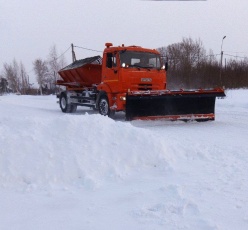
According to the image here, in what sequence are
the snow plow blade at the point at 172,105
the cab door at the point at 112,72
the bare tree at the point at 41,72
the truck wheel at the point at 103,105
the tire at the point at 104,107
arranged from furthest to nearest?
the bare tree at the point at 41,72
the truck wheel at the point at 103,105
the tire at the point at 104,107
the cab door at the point at 112,72
the snow plow blade at the point at 172,105

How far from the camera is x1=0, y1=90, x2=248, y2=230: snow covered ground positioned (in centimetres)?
329

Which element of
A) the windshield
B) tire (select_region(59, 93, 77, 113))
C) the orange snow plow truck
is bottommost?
tire (select_region(59, 93, 77, 113))

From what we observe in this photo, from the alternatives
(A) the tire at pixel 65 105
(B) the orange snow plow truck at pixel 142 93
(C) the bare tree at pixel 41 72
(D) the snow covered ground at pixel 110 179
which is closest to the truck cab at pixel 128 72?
(B) the orange snow plow truck at pixel 142 93

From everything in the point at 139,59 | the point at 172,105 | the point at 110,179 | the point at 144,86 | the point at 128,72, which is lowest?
the point at 110,179

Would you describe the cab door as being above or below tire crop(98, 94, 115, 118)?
above

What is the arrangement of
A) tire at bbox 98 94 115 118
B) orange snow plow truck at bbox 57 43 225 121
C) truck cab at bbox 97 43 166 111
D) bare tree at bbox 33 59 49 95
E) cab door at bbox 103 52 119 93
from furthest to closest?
1. bare tree at bbox 33 59 49 95
2. tire at bbox 98 94 115 118
3. cab door at bbox 103 52 119 93
4. truck cab at bbox 97 43 166 111
5. orange snow plow truck at bbox 57 43 225 121

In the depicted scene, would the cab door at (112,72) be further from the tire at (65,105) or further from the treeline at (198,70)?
the treeline at (198,70)

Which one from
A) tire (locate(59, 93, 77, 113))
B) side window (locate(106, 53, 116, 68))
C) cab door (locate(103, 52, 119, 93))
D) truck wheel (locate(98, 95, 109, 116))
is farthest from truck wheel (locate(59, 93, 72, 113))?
side window (locate(106, 53, 116, 68))

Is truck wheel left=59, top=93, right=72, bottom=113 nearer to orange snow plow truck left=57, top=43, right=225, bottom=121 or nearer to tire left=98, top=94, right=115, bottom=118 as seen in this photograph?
orange snow plow truck left=57, top=43, right=225, bottom=121

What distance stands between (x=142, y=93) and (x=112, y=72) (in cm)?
172

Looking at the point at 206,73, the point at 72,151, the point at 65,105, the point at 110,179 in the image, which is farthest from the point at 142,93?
the point at 206,73

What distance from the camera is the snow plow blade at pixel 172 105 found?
33.1 ft

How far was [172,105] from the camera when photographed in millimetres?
10469

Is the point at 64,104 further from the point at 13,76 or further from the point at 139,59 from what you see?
the point at 13,76
